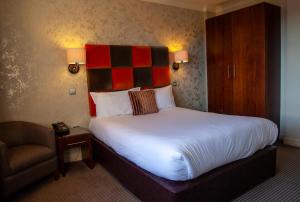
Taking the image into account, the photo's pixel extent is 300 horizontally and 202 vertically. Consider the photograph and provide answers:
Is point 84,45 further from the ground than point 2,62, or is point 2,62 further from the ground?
point 84,45

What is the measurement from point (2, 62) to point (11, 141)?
0.98m

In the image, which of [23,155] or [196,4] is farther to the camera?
[196,4]

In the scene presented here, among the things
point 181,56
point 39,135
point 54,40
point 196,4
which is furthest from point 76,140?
point 196,4

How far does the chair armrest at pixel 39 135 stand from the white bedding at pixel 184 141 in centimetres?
61

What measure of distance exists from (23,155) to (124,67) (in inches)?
77.5

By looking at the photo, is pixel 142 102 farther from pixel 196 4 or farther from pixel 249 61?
pixel 196 4

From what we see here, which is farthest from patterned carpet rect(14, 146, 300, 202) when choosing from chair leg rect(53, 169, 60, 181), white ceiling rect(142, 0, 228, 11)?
white ceiling rect(142, 0, 228, 11)

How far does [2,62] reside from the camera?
2844 mm

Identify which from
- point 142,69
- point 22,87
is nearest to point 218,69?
point 142,69

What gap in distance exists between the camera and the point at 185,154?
5.84ft

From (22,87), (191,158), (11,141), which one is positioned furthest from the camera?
(22,87)

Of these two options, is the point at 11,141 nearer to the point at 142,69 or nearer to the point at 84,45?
the point at 84,45

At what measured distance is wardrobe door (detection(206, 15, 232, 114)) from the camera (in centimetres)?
423

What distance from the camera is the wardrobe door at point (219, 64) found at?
166 inches
